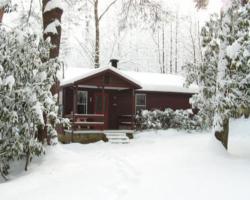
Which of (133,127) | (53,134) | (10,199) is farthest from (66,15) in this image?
(10,199)

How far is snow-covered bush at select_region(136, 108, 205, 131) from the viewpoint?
21.6 meters

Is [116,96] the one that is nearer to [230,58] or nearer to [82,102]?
[82,102]

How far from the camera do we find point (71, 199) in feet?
24.5

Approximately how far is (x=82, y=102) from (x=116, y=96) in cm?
219

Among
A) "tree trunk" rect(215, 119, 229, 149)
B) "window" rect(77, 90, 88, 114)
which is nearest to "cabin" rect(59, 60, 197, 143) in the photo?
"window" rect(77, 90, 88, 114)

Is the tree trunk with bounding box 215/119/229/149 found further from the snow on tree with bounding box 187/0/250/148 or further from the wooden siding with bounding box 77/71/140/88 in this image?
the wooden siding with bounding box 77/71/140/88

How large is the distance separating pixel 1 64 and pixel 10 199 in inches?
132

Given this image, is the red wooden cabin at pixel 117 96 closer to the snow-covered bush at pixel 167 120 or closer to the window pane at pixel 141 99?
the window pane at pixel 141 99

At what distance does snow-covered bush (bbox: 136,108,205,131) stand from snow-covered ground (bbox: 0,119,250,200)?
8.62m

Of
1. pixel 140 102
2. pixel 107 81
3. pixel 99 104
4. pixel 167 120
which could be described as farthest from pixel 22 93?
pixel 140 102

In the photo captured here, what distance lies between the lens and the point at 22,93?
31.1 ft

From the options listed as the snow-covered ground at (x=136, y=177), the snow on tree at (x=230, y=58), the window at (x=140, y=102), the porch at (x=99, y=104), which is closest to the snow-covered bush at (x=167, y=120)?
the porch at (x=99, y=104)

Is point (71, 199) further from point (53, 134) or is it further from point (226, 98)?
point (226, 98)

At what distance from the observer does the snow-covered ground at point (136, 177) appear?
7.81 m
